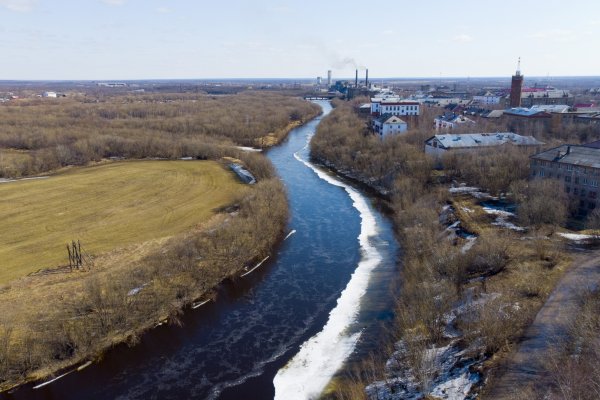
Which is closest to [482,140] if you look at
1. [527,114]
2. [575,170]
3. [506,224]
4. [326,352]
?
[575,170]

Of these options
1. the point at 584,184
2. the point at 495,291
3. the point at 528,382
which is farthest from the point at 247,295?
the point at 584,184

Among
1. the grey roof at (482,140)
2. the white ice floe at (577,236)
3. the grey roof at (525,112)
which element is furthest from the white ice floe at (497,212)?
the grey roof at (525,112)

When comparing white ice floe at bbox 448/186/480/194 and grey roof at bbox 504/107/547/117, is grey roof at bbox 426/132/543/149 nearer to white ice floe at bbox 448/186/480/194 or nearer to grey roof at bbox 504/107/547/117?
white ice floe at bbox 448/186/480/194

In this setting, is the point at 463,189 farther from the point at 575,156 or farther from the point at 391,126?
the point at 391,126

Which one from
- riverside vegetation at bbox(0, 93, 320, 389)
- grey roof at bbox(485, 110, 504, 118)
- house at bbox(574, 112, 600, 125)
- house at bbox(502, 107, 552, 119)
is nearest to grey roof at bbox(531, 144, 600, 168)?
riverside vegetation at bbox(0, 93, 320, 389)

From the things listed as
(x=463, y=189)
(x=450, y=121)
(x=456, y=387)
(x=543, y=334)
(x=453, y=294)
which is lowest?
(x=456, y=387)
